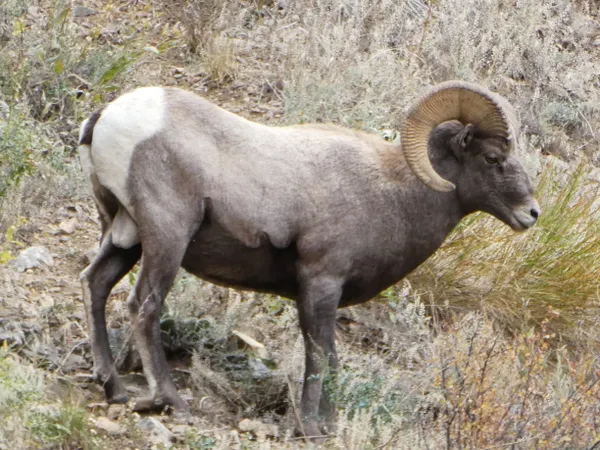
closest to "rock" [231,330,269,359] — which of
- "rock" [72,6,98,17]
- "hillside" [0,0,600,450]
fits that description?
"hillside" [0,0,600,450]

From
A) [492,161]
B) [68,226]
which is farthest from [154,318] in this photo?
[68,226]

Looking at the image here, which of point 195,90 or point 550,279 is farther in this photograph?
point 195,90

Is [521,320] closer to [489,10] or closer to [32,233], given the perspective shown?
[32,233]

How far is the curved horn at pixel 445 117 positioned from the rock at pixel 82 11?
522 cm

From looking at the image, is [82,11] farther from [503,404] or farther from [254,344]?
[503,404]

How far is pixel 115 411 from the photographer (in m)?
6.26

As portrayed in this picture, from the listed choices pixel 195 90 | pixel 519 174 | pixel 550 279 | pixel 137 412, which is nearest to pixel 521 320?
pixel 550 279

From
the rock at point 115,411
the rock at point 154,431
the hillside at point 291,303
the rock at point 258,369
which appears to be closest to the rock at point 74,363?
the hillside at point 291,303

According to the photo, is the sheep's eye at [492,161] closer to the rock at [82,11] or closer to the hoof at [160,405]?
the hoof at [160,405]

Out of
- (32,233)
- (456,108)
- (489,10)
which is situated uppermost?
(456,108)

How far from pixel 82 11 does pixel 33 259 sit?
3.91m

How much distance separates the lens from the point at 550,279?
847cm

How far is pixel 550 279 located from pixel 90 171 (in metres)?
3.56

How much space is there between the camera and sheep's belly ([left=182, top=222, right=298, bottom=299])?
6.33m
